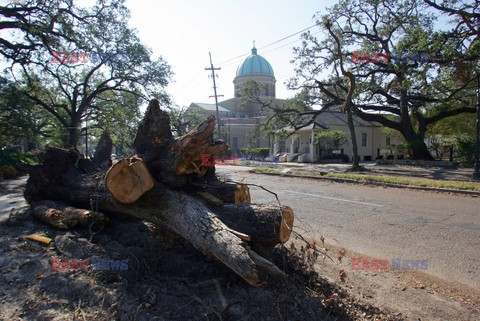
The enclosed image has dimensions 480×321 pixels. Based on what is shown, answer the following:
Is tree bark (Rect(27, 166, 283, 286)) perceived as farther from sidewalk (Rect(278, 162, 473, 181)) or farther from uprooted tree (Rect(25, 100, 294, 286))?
sidewalk (Rect(278, 162, 473, 181))

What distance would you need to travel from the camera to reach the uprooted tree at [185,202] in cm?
269

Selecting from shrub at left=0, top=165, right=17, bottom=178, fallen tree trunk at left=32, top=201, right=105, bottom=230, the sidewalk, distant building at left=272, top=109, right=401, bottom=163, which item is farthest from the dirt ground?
distant building at left=272, top=109, right=401, bottom=163

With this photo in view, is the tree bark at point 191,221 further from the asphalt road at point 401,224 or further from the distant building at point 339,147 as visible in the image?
the distant building at point 339,147

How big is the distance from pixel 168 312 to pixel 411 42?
1594 centimetres

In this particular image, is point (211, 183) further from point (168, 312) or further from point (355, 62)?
point (355, 62)

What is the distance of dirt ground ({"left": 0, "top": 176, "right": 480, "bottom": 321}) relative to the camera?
248 centimetres

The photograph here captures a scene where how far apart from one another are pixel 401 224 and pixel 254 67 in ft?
181

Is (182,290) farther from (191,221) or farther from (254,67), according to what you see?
(254,67)

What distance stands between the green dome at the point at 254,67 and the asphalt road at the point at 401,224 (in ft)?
167

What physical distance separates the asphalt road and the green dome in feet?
167

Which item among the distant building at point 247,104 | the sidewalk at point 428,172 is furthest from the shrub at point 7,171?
the distant building at point 247,104

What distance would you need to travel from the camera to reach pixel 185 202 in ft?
10.8

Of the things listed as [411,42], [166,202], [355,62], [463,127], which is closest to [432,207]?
[166,202]

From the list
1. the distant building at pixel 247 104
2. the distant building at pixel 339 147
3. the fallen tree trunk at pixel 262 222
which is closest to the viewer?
the fallen tree trunk at pixel 262 222
